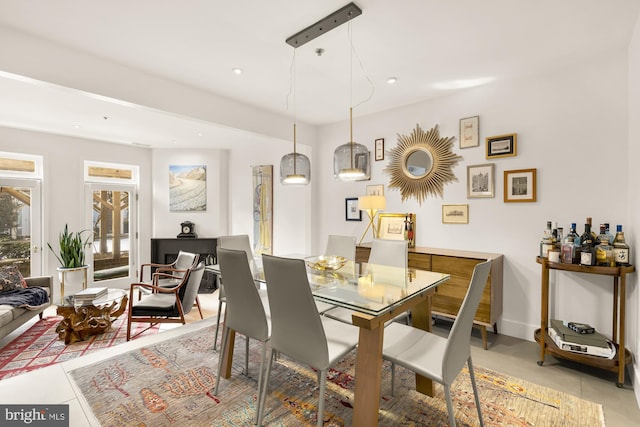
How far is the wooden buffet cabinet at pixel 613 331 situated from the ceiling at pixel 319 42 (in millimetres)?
1765

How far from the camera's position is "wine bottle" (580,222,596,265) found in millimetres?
2398

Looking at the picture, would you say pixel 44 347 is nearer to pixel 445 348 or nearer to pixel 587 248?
pixel 445 348

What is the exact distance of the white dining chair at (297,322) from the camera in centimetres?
162

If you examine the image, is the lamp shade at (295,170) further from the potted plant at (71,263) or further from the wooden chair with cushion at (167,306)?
the potted plant at (71,263)

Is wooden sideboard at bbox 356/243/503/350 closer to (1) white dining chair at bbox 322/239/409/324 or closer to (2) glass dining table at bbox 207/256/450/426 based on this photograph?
(1) white dining chair at bbox 322/239/409/324

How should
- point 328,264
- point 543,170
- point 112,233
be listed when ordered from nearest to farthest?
point 328,264 < point 543,170 < point 112,233

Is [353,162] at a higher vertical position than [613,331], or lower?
higher

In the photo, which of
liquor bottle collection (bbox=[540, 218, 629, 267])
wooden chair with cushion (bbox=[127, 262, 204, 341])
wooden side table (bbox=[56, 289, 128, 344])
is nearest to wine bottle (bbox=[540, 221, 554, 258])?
liquor bottle collection (bbox=[540, 218, 629, 267])

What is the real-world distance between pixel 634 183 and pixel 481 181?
1191mm

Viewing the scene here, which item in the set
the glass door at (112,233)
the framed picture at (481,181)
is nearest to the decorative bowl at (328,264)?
the framed picture at (481,181)

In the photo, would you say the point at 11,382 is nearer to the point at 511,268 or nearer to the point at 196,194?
the point at 196,194

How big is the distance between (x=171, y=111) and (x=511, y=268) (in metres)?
3.78

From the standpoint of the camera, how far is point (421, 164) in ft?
12.2

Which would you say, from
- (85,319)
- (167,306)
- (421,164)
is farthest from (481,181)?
(85,319)
